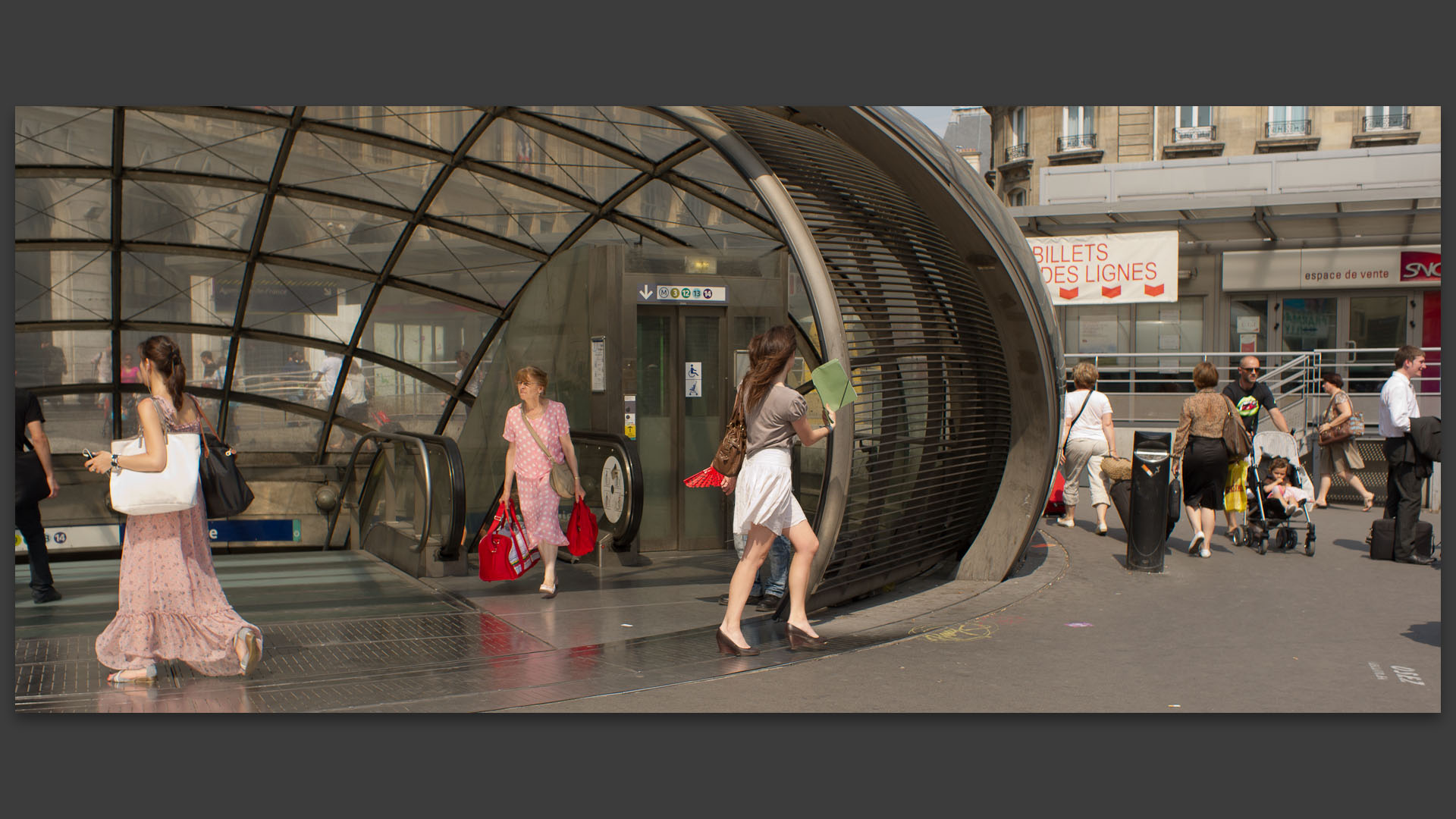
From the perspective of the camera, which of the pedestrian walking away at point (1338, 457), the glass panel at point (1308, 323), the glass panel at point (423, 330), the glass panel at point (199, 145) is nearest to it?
the glass panel at point (199, 145)

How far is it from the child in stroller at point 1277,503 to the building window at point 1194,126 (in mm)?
28867

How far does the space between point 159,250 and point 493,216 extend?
403 cm

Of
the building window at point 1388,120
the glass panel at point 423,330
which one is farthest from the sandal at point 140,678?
the building window at point 1388,120

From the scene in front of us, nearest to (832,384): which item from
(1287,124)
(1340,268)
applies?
(1340,268)

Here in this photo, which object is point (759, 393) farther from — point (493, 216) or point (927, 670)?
point (493, 216)

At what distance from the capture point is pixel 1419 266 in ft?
73.3

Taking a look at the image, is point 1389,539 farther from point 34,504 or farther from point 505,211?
point 34,504

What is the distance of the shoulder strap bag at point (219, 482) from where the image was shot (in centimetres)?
575

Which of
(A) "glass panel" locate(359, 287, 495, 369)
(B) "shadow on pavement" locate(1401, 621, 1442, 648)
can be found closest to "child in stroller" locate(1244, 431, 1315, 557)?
(B) "shadow on pavement" locate(1401, 621, 1442, 648)

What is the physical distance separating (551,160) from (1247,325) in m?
18.3

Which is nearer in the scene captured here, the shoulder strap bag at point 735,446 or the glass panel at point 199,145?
the shoulder strap bag at point 735,446

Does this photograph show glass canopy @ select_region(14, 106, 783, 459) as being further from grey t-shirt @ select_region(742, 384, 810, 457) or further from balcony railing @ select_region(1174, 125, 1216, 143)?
balcony railing @ select_region(1174, 125, 1216, 143)

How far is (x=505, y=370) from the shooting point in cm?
1404

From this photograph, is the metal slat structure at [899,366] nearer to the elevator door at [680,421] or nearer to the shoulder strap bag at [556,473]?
the shoulder strap bag at [556,473]
